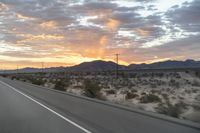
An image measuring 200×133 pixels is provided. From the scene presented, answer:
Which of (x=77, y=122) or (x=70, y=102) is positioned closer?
(x=77, y=122)

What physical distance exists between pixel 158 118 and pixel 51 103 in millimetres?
10559

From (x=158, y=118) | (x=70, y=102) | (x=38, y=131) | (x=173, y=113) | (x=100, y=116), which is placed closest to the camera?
(x=38, y=131)

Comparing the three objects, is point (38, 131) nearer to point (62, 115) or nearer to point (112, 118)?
point (112, 118)

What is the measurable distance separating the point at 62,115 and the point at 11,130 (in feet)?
16.1

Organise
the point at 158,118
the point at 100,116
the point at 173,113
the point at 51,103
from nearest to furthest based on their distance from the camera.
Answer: the point at 158,118, the point at 100,116, the point at 173,113, the point at 51,103

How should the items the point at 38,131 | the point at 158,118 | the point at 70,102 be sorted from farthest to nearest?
1. the point at 70,102
2. the point at 158,118
3. the point at 38,131

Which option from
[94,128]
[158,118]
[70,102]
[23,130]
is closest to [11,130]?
[23,130]

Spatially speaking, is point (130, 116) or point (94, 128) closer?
point (94, 128)

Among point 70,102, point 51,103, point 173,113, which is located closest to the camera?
point 173,113

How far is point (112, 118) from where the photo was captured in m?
14.5

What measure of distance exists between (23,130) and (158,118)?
4.46 m

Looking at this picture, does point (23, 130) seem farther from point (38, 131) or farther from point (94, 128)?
point (94, 128)

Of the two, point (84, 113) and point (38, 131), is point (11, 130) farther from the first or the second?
point (84, 113)

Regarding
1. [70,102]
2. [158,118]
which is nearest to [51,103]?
[70,102]
